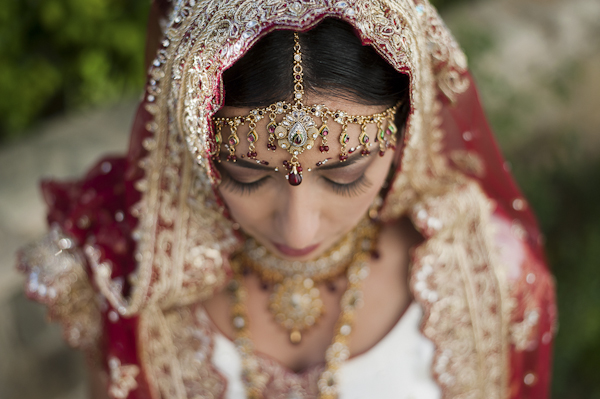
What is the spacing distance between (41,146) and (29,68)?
0.35m

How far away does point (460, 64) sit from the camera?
3.01 ft

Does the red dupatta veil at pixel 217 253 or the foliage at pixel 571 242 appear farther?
the foliage at pixel 571 242

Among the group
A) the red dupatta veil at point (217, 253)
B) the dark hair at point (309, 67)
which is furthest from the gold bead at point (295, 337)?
the dark hair at point (309, 67)

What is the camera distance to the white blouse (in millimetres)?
1065

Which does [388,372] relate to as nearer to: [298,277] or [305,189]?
[298,277]

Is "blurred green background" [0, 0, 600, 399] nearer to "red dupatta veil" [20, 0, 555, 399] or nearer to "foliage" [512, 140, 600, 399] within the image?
"foliage" [512, 140, 600, 399]

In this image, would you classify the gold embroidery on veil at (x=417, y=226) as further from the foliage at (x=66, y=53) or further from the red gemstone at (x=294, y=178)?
the foliage at (x=66, y=53)

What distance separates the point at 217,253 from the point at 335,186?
1.08 ft

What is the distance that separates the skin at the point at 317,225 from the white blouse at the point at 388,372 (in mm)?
25

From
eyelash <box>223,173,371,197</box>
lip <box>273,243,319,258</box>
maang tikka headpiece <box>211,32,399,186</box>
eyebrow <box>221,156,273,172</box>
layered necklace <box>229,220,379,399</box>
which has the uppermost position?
maang tikka headpiece <box>211,32,399,186</box>

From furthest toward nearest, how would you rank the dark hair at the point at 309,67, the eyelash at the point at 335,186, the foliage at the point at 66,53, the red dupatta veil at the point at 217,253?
the foliage at the point at 66,53, the red dupatta veil at the point at 217,253, the eyelash at the point at 335,186, the dark hair at the point at 309,67

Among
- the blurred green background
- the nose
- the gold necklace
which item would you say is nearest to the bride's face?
the nose

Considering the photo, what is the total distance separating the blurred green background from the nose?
4.86 ft

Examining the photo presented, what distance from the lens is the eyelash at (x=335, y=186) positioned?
836 millimetres
